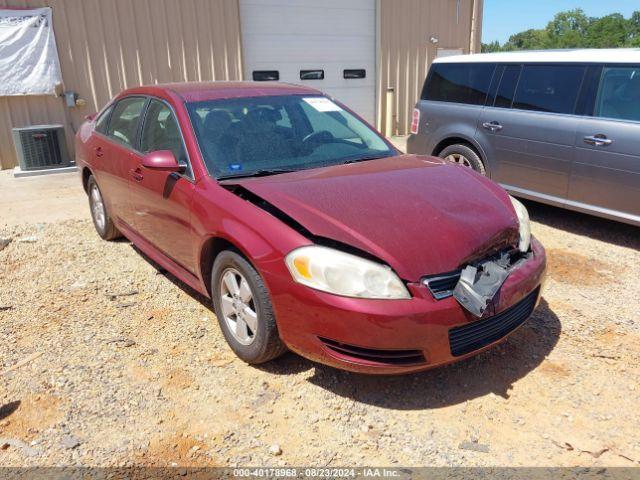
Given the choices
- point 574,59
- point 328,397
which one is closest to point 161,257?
point 328,397

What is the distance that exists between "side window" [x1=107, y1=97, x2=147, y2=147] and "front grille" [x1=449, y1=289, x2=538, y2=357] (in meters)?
3.02

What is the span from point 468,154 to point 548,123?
1.06 meters

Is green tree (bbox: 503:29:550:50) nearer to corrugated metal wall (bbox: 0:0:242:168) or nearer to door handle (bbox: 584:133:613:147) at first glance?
corrugated metal wall (bbox: 0:0:242:168)

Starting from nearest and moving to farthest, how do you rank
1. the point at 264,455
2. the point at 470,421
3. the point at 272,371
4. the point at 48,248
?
1. the point at 264,455
2. the point at 470,421
3. the point at 272,371
4. the point at 48,248

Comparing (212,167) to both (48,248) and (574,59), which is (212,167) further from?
(574,59)

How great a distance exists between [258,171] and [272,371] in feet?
4.09

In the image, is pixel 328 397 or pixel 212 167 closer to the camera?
pixel 328 397

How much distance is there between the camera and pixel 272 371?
3.23 meters

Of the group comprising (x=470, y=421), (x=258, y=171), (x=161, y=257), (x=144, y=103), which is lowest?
(x=470, y=421)

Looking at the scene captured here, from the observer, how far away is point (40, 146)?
29.3 ft

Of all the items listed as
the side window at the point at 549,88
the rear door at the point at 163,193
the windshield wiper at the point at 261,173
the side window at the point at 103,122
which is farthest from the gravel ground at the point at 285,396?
the side window at the point at 549,88

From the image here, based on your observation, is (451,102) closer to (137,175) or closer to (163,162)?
(137,175)

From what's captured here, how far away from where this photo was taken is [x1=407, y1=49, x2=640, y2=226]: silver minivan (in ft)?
16.4

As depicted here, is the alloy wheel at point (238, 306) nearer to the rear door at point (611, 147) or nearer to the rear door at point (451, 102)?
the rear door at point (611, 147)
